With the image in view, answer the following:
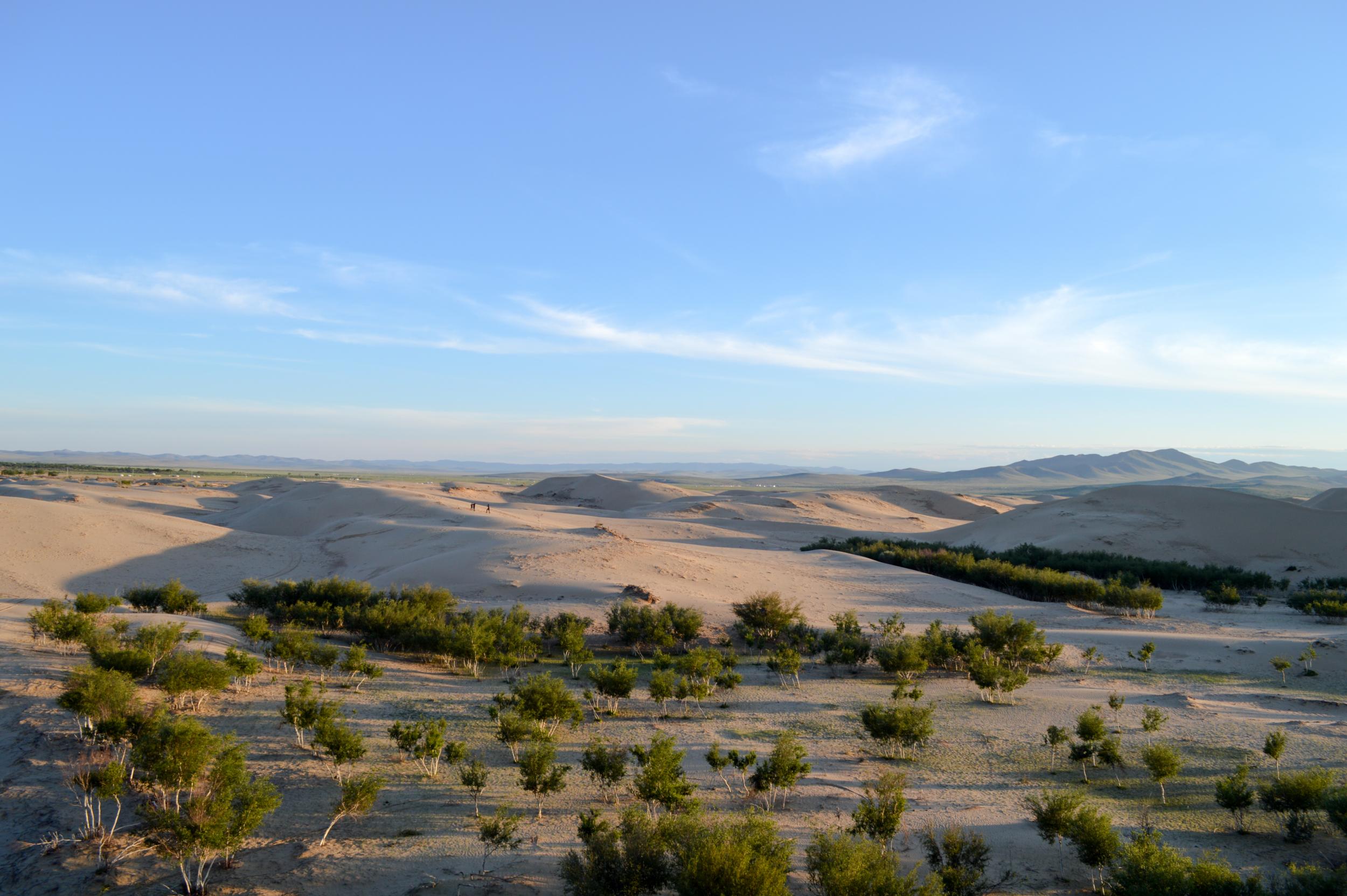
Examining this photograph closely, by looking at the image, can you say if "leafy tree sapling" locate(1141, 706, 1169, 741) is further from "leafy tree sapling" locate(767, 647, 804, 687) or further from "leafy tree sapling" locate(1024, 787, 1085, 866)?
"leafy tree sapling" locate(767, 647, 804, 687)

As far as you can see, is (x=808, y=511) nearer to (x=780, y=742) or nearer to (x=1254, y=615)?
(x=1254, y=615)

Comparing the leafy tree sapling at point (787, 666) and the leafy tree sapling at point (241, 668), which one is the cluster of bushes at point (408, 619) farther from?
the leafy tree sapling at point (787, 666)

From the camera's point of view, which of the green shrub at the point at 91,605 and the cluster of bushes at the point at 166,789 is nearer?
the cluster of bushes at the point at 166,789

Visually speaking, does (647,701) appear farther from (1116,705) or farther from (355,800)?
(1116,705)

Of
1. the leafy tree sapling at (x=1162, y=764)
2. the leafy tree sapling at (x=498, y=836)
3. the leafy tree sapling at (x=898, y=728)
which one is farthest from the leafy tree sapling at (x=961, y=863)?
the leafy tree sapling at (x=498, y=836)

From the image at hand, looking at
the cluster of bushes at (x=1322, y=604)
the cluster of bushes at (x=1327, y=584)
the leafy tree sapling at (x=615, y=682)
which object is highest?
the leafy tree sapling at (x=615, y=682)

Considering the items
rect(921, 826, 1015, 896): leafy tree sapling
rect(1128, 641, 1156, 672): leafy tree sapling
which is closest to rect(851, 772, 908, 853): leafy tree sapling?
rect(921, 826, 1015, 896): leafy tree sapling
